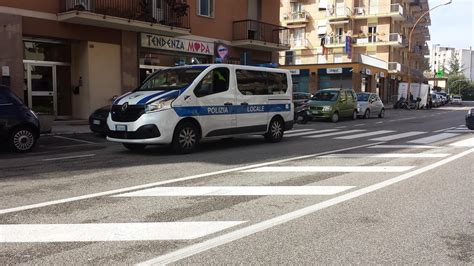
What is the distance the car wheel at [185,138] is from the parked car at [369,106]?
59.8ft

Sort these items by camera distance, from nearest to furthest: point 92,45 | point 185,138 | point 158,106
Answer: point 158,106
point 185,138
point 92,45

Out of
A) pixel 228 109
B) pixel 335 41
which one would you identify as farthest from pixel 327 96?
pixel 335 41

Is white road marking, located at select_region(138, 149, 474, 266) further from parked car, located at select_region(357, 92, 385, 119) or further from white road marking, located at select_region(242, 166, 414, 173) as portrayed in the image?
parked car, located at select_region(357, 92, 385, 119)

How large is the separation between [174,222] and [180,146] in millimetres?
5333

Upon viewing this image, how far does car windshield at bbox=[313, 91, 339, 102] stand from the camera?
2381 centimetres

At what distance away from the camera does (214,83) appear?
11.2m

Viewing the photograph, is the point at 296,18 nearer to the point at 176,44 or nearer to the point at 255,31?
the point at 255,31

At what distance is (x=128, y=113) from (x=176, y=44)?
42.9 ft

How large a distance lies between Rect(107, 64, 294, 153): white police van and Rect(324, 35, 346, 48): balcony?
47955 mm

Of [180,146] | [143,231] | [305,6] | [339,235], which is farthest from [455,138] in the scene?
[305,6]

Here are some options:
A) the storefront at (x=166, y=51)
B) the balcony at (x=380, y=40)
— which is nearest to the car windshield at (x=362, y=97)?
the storefront at (x=166, y=51)

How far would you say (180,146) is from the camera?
10.5m

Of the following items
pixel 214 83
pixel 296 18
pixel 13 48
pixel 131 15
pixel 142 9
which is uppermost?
pixel 296 18

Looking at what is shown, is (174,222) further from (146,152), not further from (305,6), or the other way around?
(305,6)
